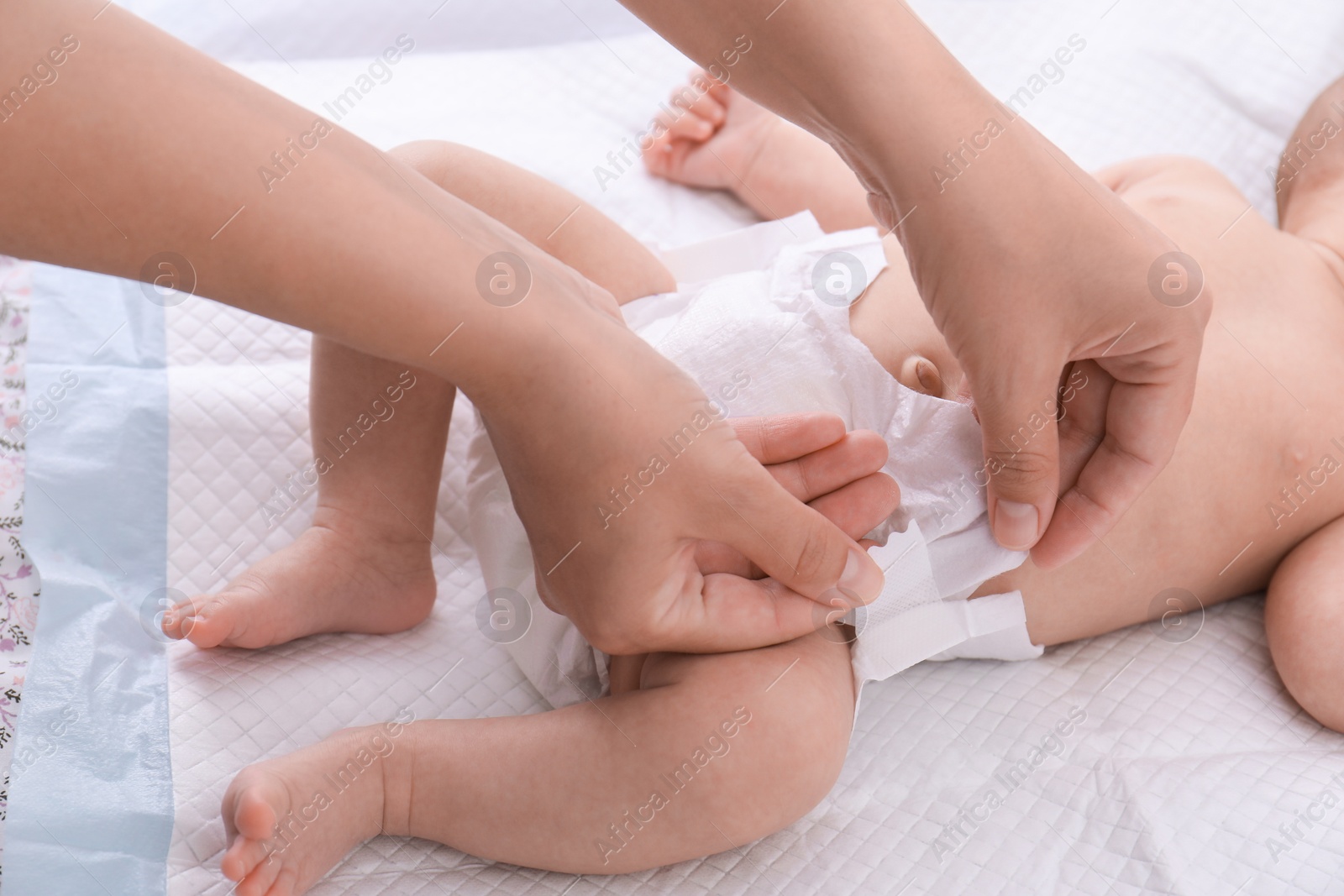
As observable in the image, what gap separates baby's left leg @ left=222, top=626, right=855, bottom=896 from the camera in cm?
82

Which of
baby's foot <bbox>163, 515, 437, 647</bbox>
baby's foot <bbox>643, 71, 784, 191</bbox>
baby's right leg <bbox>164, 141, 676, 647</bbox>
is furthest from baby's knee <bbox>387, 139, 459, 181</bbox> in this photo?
baby's foot <bbox>643, 71, 784, 191</bbox>

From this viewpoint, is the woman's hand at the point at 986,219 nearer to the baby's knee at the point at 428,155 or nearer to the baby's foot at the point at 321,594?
the baby's knee at the point at 428,155

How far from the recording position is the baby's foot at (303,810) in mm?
755

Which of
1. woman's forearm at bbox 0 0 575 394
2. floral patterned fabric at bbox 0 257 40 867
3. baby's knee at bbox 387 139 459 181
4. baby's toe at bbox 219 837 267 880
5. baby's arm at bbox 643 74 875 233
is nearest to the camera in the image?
woman's forearm at bbox 0 0 575 394

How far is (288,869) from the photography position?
0.77 meters

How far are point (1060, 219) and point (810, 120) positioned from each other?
0.21 m

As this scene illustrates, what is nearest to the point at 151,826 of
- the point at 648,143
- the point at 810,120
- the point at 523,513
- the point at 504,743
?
the point at 504,743

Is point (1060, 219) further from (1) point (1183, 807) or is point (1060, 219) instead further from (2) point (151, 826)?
(2) point (151, 826)

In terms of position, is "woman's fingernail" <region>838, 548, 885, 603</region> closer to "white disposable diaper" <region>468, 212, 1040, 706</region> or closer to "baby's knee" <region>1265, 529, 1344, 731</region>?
"white disposable diaper" <region>468, 212, 1040, 706</region>

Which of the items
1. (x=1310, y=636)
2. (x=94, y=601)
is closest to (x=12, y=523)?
(x=94, y=601)

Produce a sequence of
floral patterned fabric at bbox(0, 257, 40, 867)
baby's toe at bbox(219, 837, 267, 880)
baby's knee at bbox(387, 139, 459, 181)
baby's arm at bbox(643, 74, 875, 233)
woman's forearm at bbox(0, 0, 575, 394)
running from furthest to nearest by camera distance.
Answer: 1. baby's arm at bbox(643, 74, 875, 233)
2. baby's knee at bbox(387, 139, 459, 181)
3. floral patterned fabric at bbox(0, 257, 40, 867)
4. baby's toe at bbox(219, 837, 267, 880)
5. woman's forearm at bbox(0, 0, 575, 394)

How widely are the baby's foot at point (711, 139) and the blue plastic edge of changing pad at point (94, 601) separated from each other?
0.73 meters

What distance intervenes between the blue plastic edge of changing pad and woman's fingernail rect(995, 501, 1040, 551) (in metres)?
0.74

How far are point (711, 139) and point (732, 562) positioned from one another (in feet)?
2.63
